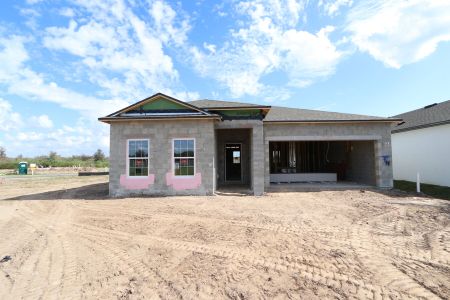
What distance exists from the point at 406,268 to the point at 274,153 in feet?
48.9

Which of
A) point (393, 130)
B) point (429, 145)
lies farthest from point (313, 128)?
point (393, 130)

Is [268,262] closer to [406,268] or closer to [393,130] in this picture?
[406,268]

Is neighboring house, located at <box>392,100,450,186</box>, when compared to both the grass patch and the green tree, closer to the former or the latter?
the grass patch

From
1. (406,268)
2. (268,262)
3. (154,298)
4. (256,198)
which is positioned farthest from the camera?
(256,198)

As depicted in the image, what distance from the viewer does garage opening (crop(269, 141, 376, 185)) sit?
1705 cm

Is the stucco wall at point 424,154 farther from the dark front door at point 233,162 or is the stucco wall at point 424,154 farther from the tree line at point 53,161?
the tree line at point 53,161

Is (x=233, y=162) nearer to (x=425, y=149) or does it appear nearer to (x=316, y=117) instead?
(x=316, y=117)

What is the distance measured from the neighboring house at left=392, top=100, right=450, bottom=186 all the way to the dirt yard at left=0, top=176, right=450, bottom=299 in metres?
7.21

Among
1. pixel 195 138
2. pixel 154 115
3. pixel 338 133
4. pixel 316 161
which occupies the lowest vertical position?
pixel 316 161

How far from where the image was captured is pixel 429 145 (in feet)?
53.8

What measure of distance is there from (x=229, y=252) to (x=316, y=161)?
1579 cm

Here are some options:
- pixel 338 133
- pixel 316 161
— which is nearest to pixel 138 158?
pixel 338 133

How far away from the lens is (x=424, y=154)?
1673 cm

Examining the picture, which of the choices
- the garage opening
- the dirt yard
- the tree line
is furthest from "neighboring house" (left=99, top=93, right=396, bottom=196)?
Answer: the tree line
